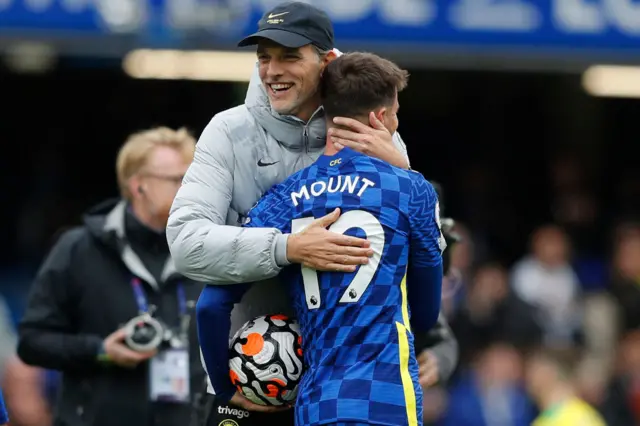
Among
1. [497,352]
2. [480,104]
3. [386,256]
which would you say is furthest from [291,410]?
[480,104]

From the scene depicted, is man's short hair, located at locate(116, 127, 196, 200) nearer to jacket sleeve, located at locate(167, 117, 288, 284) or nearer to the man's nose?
jacket sleeve, located at locate(167, 117, 288, 284)

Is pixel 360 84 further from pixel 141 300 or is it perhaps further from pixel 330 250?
pixel 141 300

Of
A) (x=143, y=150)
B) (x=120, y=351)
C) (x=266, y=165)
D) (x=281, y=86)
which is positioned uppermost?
(x=281, y=86)

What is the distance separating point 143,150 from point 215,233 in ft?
6.46

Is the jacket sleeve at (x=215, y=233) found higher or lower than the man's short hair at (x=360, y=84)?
lower

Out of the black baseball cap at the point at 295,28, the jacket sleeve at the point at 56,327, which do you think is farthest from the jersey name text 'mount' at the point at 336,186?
the jacket sleeve at the point at 56,327

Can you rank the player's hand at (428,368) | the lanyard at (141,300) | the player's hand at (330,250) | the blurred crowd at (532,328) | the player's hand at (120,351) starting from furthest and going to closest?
the blurred crowd at (532,328)
the lanyard at (141,300)
the player's hand at (120,351)
the player's hand at (428,368)
the player's hand at (330,250)

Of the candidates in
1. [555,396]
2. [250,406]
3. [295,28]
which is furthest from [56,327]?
[555,396]

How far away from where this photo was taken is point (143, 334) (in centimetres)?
564

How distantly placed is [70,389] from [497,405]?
228 inches

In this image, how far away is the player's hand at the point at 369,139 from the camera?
4008mm

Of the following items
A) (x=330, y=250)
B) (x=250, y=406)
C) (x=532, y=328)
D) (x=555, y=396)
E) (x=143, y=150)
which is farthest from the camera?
(x=532, y=328)

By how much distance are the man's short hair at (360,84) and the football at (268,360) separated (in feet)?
2.22

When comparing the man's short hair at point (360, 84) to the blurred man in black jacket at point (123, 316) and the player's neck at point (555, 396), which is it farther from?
the player's neck at point (555, 396)
